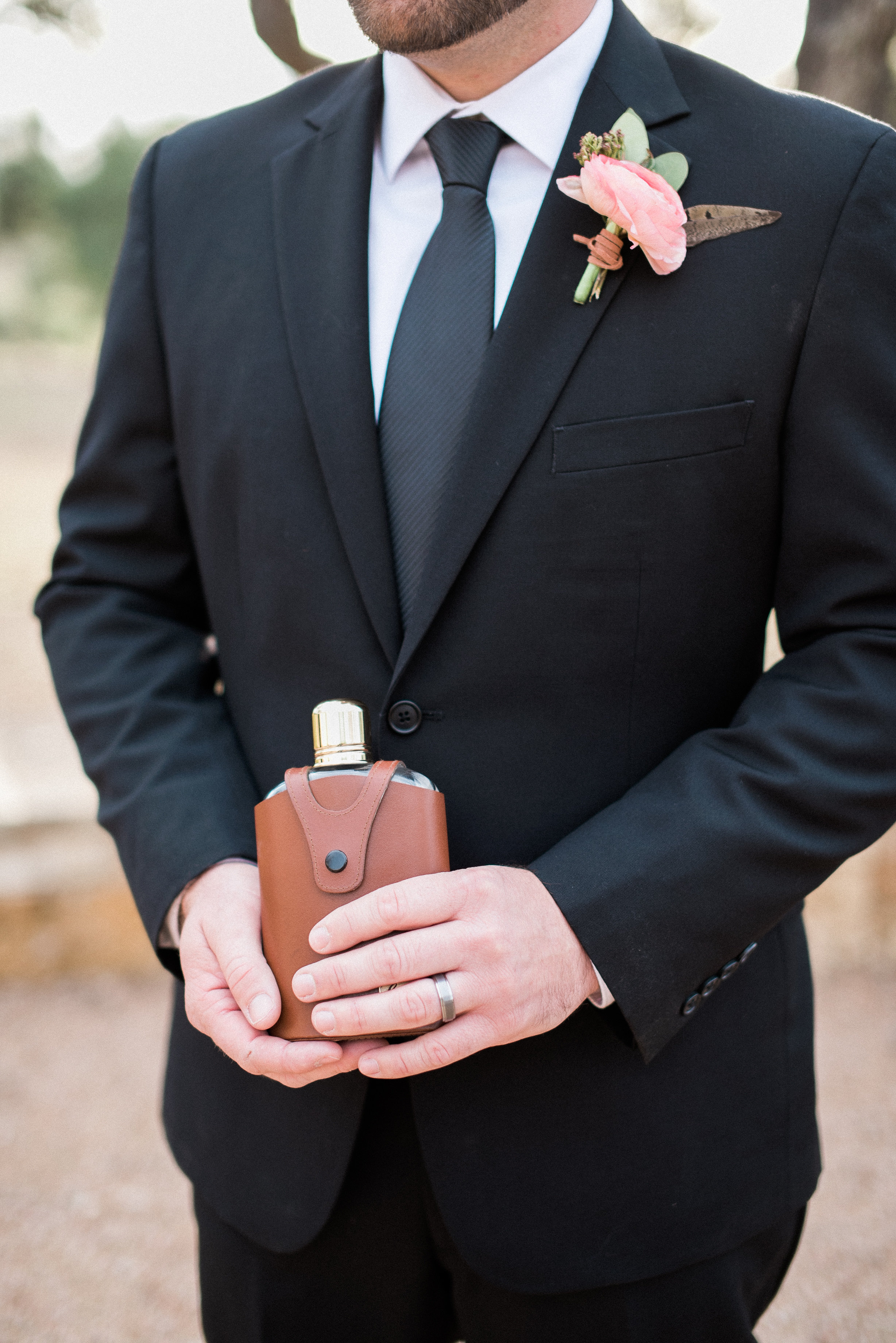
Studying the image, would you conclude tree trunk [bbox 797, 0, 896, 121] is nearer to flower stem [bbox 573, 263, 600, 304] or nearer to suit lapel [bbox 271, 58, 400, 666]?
suit lapel [bbox 271, 58, 400, 666]

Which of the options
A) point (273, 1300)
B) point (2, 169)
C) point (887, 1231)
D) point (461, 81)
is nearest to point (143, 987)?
point (887, 1231)

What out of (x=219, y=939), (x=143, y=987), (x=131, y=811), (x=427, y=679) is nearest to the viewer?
(x=219, y=939)

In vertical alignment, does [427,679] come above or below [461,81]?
below

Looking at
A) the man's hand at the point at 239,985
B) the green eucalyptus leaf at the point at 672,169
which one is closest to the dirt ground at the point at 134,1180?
the man's hand at the point at 239,985

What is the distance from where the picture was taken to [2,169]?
5.56 m

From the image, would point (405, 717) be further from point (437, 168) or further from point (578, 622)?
point (437, 168)

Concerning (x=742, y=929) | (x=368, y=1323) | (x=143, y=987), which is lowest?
(x=143, y=987)

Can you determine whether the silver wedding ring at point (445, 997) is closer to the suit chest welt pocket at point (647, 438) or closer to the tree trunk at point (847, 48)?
the suit chest welt pocket at point (647, 438)

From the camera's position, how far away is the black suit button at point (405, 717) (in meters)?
1.34

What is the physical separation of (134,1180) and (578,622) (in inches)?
112

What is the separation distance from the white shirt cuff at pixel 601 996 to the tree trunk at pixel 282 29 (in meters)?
2.41

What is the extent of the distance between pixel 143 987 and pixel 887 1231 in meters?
2.68

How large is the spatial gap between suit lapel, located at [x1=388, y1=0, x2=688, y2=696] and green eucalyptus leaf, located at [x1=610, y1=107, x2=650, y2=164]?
0.05 metres

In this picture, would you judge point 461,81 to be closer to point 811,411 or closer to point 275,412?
point 275,412
